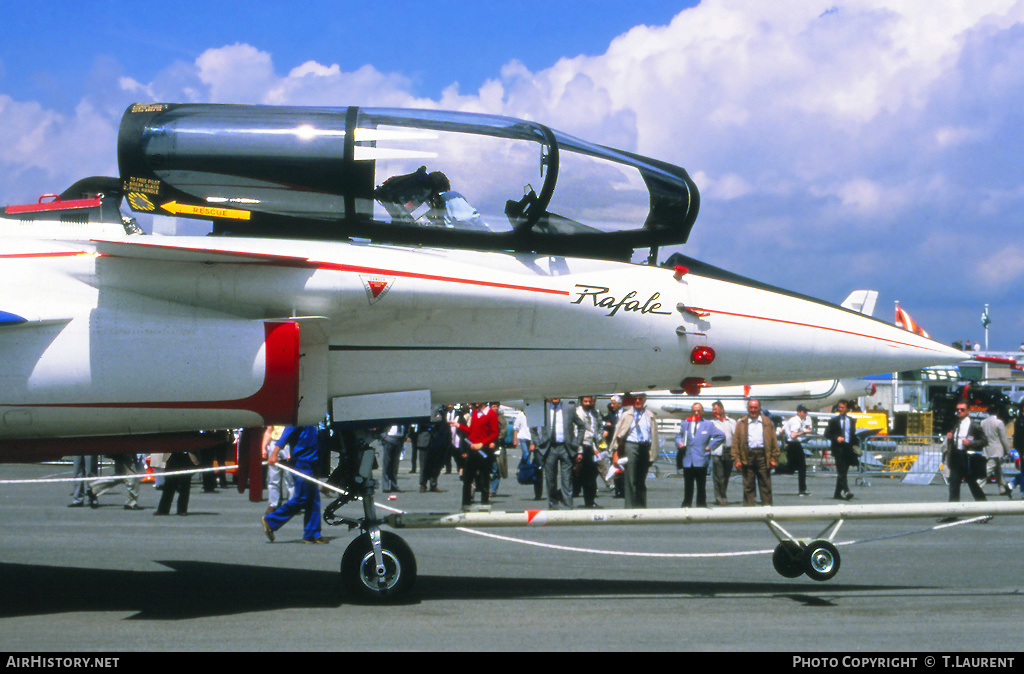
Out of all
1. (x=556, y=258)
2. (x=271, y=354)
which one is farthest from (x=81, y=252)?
(x=556, y=258)

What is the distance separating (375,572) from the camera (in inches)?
278

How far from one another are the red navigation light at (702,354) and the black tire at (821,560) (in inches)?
68.1

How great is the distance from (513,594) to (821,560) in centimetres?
245

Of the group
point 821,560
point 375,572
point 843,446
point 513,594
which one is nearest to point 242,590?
point 375,572

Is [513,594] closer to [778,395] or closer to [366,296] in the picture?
[366,296]

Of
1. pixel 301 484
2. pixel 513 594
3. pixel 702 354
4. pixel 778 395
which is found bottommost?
pixel 513 594

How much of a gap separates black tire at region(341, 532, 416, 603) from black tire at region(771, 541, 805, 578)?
9.63ft

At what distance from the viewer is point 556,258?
23.5 ft

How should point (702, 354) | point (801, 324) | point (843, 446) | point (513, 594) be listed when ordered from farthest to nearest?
point (843, 446), point (513, 594), point (801, 324), point (702, 354)

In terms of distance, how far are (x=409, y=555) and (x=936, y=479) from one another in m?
19.7

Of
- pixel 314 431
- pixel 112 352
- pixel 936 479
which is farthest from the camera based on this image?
pixel 936 479

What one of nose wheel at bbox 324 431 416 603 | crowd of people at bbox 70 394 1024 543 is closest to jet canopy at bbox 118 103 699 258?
nose wheel at bbox 324 431 416 603

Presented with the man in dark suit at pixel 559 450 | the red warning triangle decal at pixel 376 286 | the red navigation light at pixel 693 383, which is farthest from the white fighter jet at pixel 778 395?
the red warning triangle decal at pixel 376 286

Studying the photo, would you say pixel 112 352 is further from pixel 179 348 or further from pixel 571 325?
pixel 571 325
